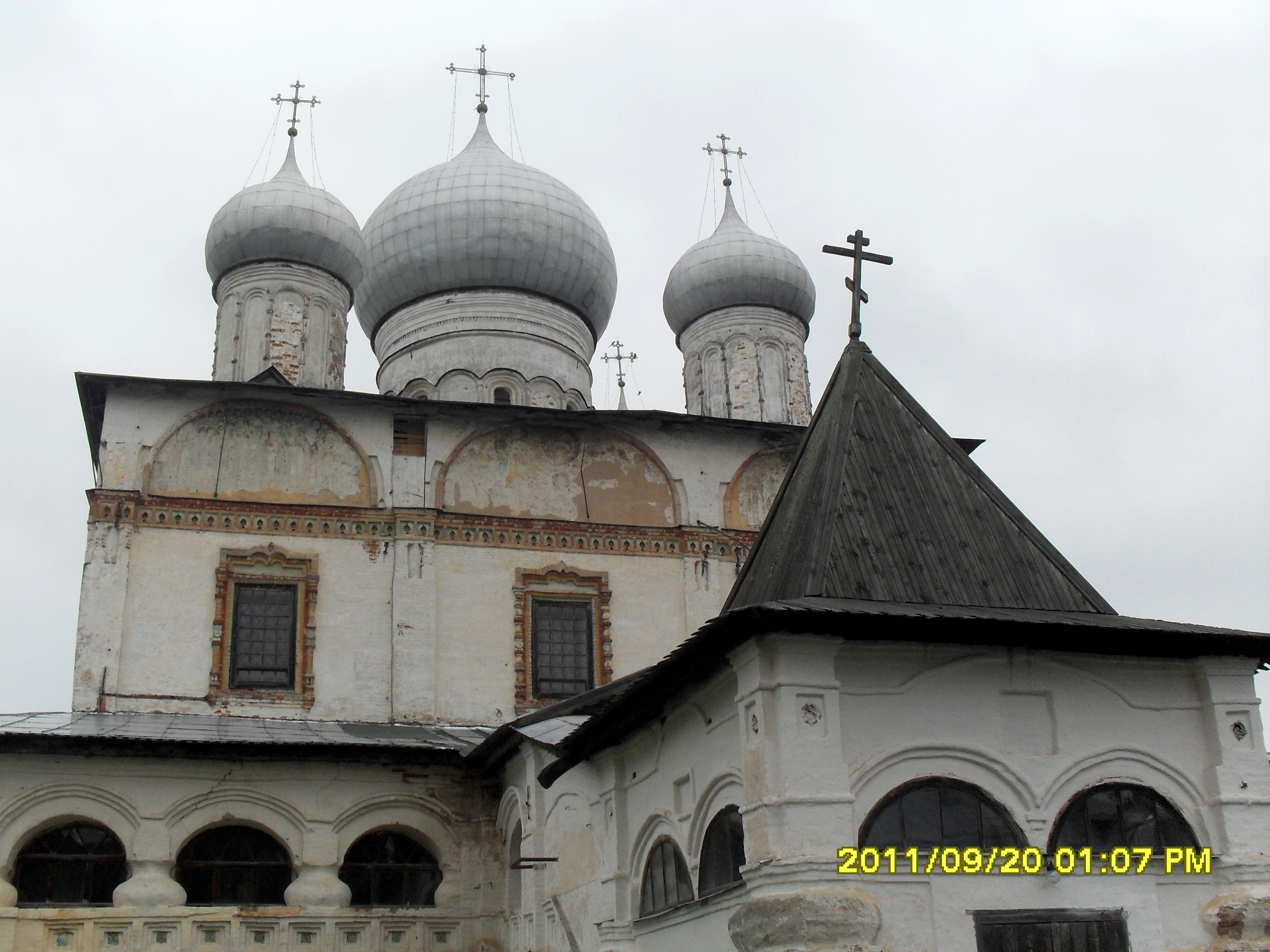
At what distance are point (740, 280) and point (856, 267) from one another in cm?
954

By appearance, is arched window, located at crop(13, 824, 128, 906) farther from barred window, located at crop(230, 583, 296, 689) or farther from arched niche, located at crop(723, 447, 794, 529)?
arched niche, located at crop(723, 447, 794, 529)

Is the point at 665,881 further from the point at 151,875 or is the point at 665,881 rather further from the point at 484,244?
the point at 484,244

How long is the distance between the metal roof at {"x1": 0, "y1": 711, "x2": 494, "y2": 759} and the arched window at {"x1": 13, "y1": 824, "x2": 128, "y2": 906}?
0.71m

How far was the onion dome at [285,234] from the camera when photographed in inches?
600

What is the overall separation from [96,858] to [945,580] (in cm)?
676

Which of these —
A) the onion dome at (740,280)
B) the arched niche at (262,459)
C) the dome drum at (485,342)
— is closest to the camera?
the arched niche at (262,459)

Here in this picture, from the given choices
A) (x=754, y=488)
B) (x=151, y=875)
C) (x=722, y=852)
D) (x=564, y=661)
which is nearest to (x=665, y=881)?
(x=722, y=852)

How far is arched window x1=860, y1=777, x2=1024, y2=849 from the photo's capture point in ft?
20.4

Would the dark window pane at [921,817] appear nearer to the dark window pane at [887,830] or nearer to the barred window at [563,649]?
the dark window pane at [887,830]

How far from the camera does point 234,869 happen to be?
34.2 ft

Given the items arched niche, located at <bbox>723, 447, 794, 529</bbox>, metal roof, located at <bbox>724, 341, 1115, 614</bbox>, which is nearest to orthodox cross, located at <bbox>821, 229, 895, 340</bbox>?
metal roof, located at <bbox>724, 341, 1115, 614</bbox>

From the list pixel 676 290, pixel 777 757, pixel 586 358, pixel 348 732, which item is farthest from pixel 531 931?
pixel 676 290
